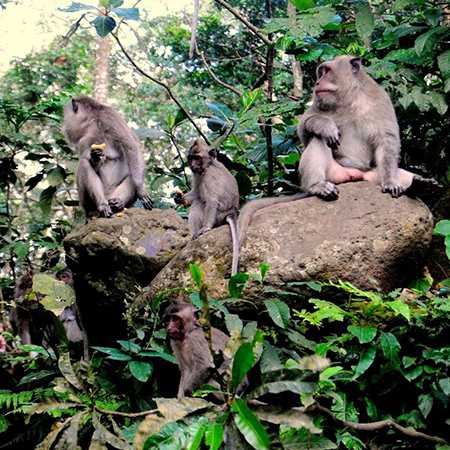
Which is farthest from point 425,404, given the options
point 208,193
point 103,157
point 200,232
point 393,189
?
point 103,157

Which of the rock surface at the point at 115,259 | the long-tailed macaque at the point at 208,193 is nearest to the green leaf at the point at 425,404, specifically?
the long-tailed macaque at the point at 208,193

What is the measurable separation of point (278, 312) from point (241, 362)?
1.96 meters

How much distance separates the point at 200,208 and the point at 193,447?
420 centimetres

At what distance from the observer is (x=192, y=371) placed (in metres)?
4.46

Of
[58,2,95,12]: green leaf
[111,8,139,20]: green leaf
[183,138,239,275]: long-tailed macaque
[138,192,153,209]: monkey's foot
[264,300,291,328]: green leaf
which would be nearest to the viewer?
[264,300,291,328]: green leaf

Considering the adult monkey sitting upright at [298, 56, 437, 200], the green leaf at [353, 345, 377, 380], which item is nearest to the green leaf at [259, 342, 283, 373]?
the green leaf at [353, 345, 377, 380]

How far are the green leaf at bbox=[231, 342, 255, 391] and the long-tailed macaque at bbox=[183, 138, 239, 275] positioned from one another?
11.4ft

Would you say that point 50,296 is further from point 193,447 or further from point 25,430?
point 193,447

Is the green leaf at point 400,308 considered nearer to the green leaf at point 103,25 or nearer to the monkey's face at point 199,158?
the monkey's face at point 199,158

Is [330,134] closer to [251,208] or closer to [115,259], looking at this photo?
[251,208]

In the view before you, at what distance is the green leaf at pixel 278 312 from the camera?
4.27 metres

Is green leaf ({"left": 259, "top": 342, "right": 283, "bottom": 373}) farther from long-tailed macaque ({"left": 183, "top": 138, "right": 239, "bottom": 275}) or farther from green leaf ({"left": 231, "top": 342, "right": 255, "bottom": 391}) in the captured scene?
long-tailed macaque ({"left": 183, "top": 138, "right": 239, "bottom": 275})

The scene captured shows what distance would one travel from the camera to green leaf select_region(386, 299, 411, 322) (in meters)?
3.96

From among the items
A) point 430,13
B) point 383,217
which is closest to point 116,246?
point 383,217
